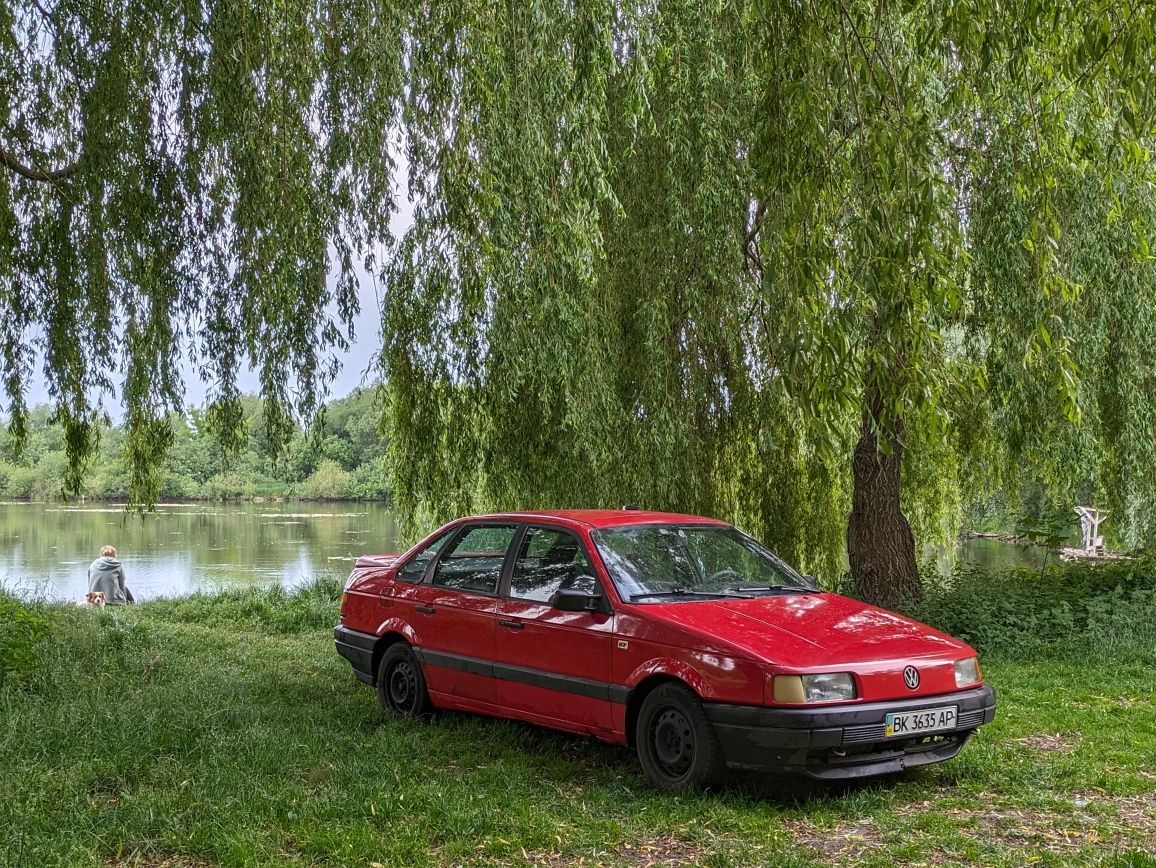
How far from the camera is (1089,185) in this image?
11.4 m

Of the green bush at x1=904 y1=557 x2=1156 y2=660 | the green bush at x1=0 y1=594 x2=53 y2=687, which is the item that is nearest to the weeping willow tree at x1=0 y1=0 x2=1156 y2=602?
the green bush at x1=904 y1=557 x2=1156 y2=660

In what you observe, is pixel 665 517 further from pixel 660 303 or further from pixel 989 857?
pixel 660 303

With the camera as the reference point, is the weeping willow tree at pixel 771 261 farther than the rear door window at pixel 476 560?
No

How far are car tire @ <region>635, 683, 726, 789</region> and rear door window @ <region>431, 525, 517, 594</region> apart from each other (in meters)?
1.66

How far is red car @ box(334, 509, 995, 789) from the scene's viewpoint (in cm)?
598

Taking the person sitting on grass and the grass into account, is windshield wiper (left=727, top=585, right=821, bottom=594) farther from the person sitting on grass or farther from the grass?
the person sitting on grass

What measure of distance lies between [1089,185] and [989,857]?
8.09 meters

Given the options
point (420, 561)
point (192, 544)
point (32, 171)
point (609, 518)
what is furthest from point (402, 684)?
point (192, 544)

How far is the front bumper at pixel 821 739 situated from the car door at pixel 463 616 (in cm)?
201

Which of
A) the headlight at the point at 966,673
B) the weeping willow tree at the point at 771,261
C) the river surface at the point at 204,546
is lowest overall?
the river surface at the point at 204,546

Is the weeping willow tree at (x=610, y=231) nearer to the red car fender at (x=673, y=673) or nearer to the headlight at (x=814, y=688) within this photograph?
the headlight at (x=814, y=688)

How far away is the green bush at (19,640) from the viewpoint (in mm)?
9430

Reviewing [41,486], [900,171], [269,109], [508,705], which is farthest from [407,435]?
[41,486]

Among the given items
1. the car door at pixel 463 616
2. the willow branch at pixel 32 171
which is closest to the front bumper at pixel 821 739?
the car door at pixel 463 616
